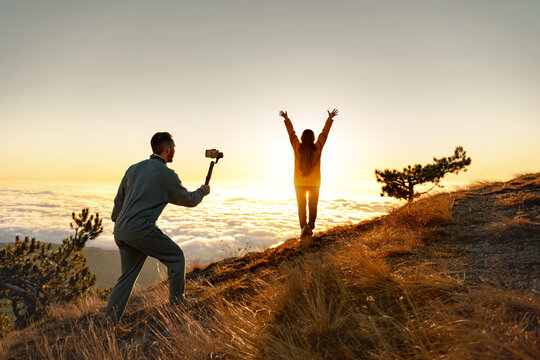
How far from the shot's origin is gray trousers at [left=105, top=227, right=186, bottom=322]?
163 inches

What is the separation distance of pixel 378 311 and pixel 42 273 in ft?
78.7

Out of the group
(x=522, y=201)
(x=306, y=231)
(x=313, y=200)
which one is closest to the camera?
(x=522, y=201)

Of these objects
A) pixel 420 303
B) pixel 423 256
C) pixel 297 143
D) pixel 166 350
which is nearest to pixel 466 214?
pixel 423 256

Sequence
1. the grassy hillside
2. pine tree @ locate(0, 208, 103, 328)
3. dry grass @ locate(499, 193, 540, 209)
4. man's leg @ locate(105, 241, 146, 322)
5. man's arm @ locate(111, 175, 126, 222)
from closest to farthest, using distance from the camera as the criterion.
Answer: the grassy hillside < man's leg @ locate(105, 241, 146, 322) < man's arm @ locate(111, 175, 126, 222) < dry grass @ locate(499, 193, 540, 209) < pine tree @ locate(0, 208, 103, 328)

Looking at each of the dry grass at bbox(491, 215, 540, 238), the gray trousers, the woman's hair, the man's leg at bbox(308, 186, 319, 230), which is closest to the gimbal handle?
the gray trousers

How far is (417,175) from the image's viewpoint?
1945 cm

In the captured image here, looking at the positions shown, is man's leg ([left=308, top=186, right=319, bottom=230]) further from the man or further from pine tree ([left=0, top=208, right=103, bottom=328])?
pine tree ([left=0, top=208, right=103, bottom=328])

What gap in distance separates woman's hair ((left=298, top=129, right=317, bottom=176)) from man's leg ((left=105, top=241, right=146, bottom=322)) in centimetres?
378

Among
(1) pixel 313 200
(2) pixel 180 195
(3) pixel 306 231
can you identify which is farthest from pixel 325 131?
(2) pixel 180 195

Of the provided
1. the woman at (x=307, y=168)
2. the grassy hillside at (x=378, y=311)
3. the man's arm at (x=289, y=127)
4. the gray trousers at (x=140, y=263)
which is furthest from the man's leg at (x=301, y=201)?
the gray trousers at (x=140, y=263)

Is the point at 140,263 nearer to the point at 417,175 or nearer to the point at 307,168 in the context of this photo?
the point at 307,168

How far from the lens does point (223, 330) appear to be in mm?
2938

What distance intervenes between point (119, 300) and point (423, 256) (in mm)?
4174

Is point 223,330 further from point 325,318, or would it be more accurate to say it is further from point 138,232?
point 138,232
